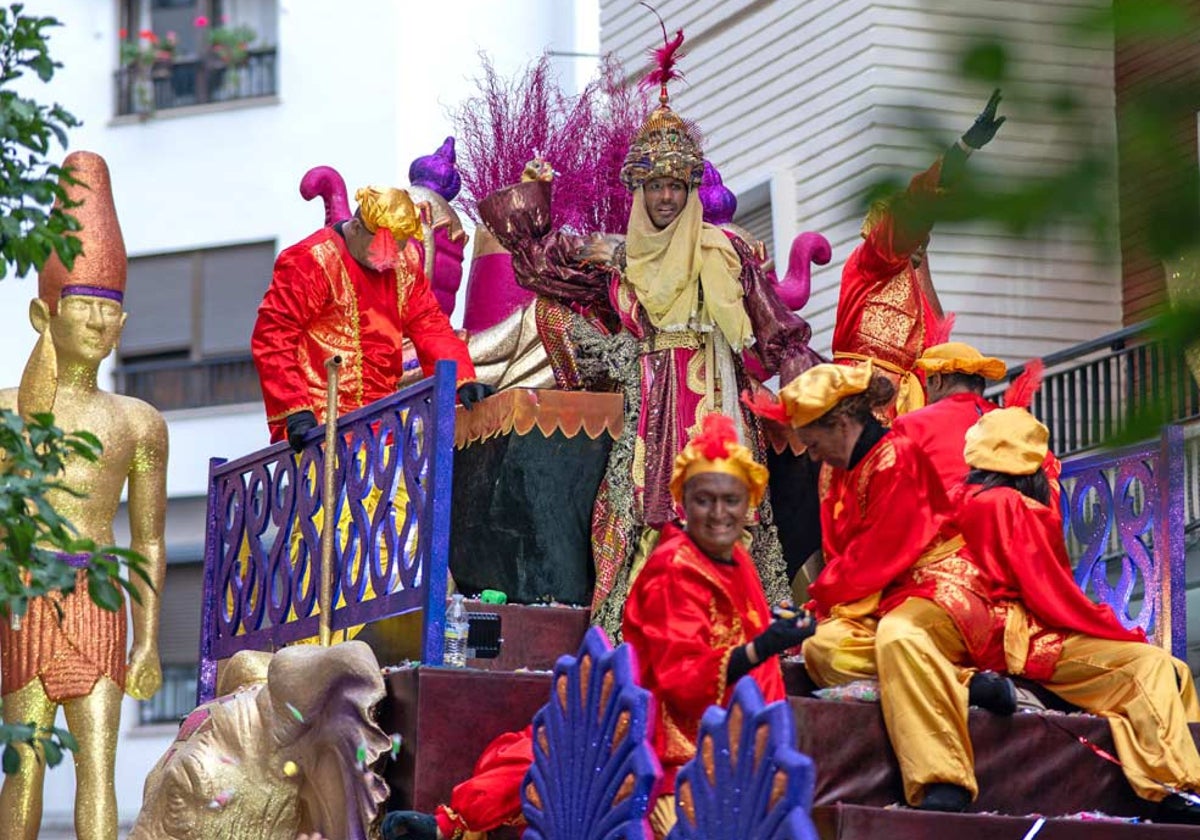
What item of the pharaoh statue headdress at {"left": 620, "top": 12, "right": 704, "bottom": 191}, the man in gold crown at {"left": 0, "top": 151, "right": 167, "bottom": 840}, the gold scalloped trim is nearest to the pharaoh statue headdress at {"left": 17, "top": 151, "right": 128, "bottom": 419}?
the man in gold crown at {"left": 0, "top": 151, "right": 167, "bottom": 840}

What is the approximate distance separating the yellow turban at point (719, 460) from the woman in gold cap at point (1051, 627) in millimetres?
1105

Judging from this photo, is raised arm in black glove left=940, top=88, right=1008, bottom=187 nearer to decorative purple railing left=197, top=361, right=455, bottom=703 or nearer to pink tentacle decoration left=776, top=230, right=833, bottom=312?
decorative purple railing left=197, top=361, right=455, bottom=703

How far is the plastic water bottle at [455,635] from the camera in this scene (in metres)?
7.14

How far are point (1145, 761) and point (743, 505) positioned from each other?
1.57 m

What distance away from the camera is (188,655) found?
66.9 ft

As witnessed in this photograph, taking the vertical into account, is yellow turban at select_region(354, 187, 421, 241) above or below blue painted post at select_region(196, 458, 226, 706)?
above

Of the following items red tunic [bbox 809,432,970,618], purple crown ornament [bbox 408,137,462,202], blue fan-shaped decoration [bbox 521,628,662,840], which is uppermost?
purple crown ornament [bbox 408,137,462,202]

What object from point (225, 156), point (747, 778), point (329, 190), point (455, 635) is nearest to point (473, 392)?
point (455, 635)

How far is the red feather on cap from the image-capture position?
19.7 ft

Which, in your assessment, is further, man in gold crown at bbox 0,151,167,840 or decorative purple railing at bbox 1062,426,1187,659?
man in gold crown at bbox 0,151,167,840

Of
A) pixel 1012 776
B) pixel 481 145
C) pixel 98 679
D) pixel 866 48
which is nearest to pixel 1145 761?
pixel 1012 776

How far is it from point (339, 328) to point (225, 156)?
13.5 m

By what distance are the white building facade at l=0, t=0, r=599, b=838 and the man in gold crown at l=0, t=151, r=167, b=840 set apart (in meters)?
11.3

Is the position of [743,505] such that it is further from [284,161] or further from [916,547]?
[284,161]
